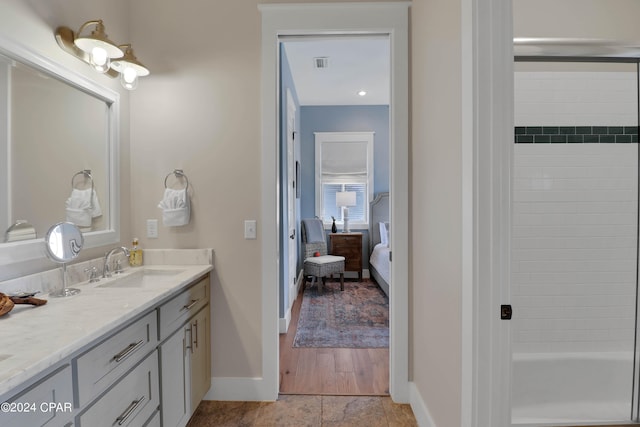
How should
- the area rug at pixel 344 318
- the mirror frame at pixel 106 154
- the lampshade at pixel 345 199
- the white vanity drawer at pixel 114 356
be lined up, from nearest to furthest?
the white vanity drawer at pixel 114 356, the mirror frame at pixel 106 154, the area rug at pixel 344 318, the lampshade at pixel 345 199

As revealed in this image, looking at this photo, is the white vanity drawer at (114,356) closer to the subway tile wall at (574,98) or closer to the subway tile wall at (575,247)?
the subway tile wall at (575,247)

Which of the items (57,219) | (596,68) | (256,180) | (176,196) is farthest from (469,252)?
(596,68)

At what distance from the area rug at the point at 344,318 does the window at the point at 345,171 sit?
133 centimetres

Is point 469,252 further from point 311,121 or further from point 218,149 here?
point 311,121

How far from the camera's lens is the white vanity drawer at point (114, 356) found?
3.28ft

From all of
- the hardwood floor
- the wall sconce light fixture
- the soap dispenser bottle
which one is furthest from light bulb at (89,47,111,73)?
the hardwood floor

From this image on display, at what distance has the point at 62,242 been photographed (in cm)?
144

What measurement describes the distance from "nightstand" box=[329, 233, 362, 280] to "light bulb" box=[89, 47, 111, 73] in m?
3.85

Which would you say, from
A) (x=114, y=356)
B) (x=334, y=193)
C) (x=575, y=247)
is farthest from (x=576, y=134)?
(x=334, y=193)

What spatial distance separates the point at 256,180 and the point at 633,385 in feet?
8.48

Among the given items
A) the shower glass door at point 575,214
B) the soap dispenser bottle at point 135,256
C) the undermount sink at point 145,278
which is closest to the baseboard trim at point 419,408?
the shower glass door at point 575,214

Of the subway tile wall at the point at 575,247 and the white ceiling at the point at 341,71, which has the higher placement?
the white ceiling at the point at 341,71

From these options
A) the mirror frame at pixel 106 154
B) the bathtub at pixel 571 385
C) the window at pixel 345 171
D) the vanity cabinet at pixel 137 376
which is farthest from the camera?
the window at pixel 345 171

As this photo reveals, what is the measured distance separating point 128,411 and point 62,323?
0.43 metres
